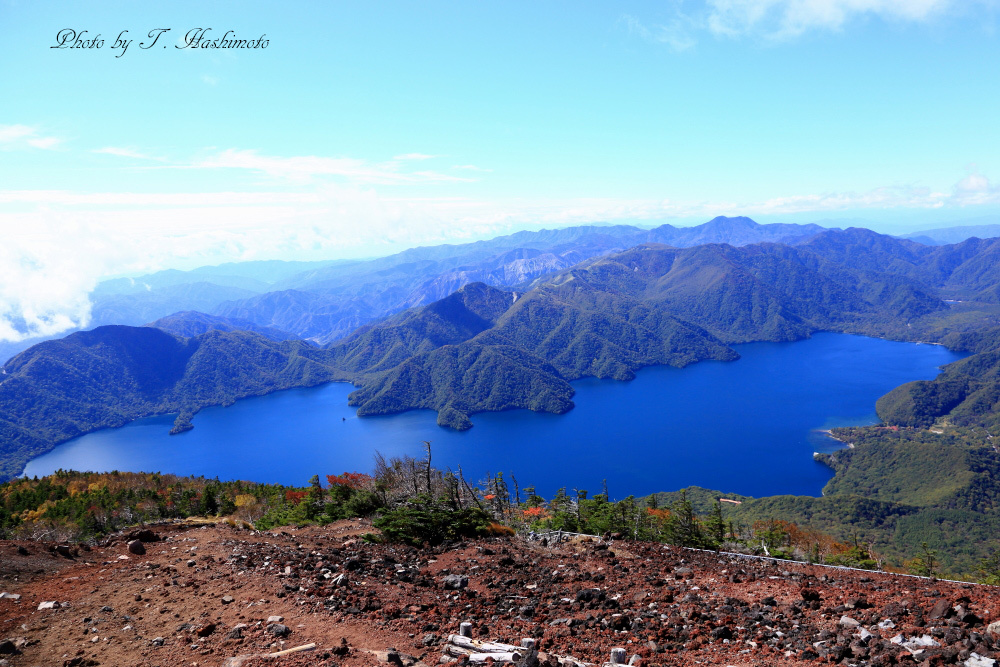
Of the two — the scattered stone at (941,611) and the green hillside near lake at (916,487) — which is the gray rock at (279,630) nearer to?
the scattered stone at (941,611)

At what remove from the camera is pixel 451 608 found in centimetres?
1067

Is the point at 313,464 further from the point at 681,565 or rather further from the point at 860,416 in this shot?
the point at 860,416

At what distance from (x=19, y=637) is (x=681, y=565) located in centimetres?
1543

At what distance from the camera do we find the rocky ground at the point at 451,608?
27.1 ft

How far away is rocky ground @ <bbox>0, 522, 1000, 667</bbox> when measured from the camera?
826 cm

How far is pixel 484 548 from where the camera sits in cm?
1580

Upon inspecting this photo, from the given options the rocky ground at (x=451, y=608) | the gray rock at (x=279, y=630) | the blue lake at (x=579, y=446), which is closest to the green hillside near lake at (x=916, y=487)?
the blue lake at (x=579, y=446)

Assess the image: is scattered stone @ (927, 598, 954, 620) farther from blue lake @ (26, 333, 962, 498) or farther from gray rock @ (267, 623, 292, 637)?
blue lake @ (26, 333, 962, 498)

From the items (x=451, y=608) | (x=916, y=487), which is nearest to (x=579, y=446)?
(x=916, y=487)

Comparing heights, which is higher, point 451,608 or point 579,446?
point 451,608

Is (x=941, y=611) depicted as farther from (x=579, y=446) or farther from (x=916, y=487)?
(x=916, y=487)

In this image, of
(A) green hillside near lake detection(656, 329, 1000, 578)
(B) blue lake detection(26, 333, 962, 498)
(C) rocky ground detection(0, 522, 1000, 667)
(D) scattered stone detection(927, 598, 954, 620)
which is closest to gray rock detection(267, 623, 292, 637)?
(C) rocky ground detection(0, 522, 1000, 667)

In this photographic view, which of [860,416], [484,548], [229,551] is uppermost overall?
[229,551]

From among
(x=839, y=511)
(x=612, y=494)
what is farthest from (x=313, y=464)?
(x=839, y=511)
